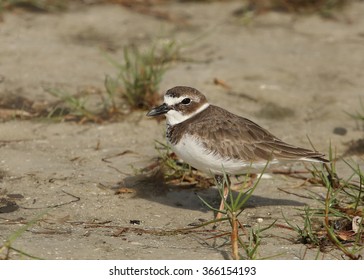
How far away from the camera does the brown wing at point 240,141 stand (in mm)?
5848

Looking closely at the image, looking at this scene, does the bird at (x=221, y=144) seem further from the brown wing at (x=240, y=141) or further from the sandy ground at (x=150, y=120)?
the sandy ground at (x=150, y=120)

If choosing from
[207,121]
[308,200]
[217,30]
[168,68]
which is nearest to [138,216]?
[207,121]

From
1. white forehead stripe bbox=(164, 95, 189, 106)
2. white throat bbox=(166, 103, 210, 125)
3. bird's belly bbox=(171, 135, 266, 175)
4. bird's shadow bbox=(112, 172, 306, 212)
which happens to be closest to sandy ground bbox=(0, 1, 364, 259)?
bird's shadow bbox=(112, 172, 306, 212)

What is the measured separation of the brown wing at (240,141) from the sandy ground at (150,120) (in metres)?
0.45

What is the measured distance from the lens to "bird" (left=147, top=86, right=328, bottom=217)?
580 centimetres

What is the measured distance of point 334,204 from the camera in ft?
19.1

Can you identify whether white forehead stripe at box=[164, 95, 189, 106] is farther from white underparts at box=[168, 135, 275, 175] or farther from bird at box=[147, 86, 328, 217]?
white underparts at box=[168, 135, 275, 175]

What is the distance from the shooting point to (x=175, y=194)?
6.35m

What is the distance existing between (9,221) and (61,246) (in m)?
0.66

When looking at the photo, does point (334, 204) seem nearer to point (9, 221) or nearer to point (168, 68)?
point (9, 221)

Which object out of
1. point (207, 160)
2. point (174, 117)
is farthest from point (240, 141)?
point (174, 117)

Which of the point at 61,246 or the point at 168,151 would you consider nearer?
the point at 61,246

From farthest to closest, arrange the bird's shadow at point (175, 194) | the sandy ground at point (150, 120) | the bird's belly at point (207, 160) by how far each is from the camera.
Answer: the bird's shadow at point (175, 194) < the bird's belly at point (207, 160) < the sandy ground at point (150, 120)

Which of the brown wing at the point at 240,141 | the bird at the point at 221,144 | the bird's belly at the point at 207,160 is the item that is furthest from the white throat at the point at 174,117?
the bird's belly at the point at 207,160
